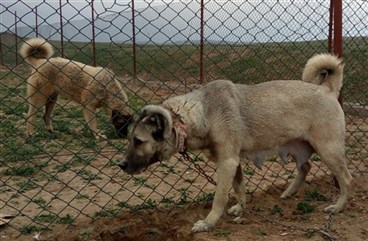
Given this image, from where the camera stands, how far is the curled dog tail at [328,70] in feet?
14.4

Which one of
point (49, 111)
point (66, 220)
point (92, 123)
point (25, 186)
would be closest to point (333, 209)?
point (66, 220)

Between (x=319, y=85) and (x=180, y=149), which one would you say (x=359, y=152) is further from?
(x=180, y=149)

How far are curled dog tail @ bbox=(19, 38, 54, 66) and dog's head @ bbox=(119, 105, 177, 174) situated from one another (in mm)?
3475

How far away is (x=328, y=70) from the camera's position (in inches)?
173

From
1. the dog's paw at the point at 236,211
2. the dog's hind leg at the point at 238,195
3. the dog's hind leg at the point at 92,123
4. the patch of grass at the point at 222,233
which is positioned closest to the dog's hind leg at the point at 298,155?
the dog's hind leg at the point at 238,195

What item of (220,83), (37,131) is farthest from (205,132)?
(37,131)

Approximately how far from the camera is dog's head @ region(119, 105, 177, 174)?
3.55 meters

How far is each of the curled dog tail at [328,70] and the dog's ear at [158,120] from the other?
63.6 inches

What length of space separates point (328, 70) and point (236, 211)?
59.9 inches

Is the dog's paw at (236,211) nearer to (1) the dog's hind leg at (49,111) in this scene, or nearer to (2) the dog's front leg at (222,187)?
(2) the dog's front leg at (222,187)

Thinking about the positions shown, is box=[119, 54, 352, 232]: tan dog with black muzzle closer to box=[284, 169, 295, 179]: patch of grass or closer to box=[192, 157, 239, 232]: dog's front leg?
box=[192, 157, 239, 232]: dog's front leg

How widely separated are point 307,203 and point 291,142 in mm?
620

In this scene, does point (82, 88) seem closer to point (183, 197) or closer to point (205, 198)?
point (183, 197)

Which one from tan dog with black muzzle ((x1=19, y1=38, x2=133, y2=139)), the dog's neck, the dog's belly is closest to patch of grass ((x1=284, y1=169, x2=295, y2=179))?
the dog's belly
